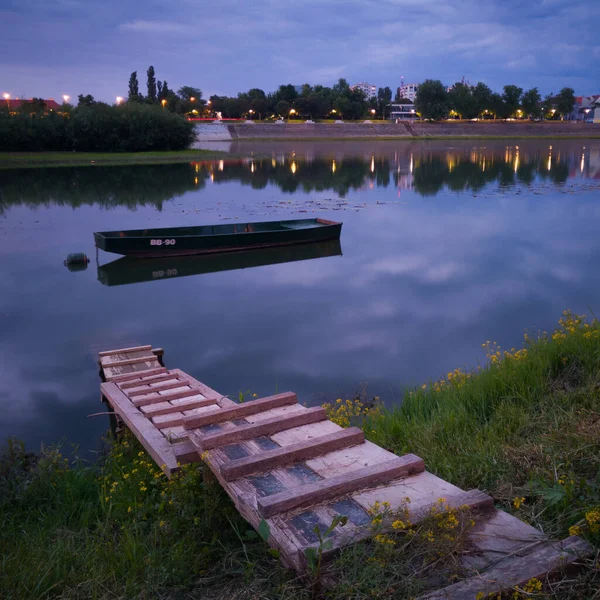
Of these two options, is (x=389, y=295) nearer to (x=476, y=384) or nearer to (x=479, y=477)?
(x=476, y=384)

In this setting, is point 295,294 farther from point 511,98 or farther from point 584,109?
point 584,109

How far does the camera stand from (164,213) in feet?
82.9

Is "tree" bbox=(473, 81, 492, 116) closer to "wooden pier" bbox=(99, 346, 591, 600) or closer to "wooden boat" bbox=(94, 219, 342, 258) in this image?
"wooden boat" bbox=(94, 219, 342, 258)

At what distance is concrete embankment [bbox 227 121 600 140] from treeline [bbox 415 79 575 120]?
28.3 feet

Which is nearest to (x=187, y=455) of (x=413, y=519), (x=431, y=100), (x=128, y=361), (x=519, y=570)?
(x=413, y=519)

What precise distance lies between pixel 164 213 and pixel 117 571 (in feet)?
74.6

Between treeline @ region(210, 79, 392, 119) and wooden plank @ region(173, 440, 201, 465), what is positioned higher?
treeline @ region(210, 79, 392, 119)

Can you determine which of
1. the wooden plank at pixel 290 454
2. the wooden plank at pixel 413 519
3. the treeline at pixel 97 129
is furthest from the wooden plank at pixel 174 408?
the treeline at pixel 97 129

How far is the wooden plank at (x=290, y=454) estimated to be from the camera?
144 inches

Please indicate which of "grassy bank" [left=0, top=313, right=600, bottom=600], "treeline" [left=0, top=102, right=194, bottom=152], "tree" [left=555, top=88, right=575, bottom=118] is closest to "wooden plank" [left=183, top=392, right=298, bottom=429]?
"grassy bank" [left=0, top=313, right=600, bottom=600]

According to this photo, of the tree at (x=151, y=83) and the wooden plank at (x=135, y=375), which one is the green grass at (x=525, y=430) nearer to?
the wooden plank at (x=135, y=375)

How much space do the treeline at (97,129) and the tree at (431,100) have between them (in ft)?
203

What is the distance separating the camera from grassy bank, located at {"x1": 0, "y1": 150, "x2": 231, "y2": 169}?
4444 centimetres

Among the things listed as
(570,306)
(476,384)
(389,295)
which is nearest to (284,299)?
(389,295)
